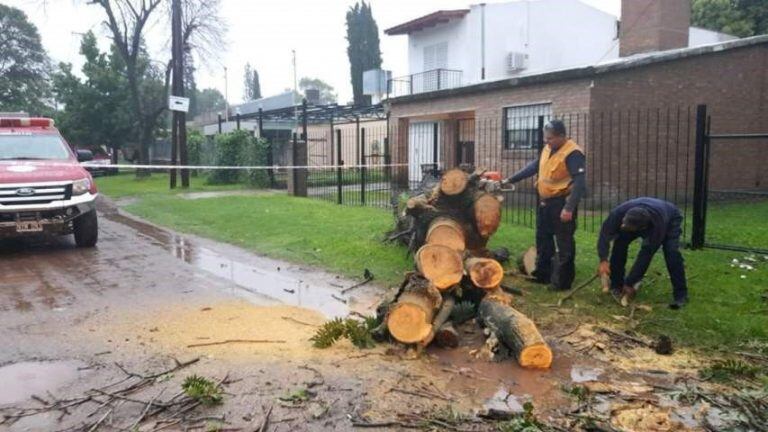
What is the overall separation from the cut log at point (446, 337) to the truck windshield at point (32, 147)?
315 inches

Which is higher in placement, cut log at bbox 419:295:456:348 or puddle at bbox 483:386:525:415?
cut log at bbox 419:295:456:348

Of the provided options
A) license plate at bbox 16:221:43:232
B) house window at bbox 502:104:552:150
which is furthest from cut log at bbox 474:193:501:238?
house window at bbox 502:104:552:150

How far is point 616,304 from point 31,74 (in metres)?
48.9

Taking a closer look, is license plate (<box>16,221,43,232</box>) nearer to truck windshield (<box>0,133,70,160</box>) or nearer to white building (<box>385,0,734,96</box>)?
truck windshield (<box>0,133,70,160</box>)

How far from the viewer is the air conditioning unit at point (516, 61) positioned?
28469mm

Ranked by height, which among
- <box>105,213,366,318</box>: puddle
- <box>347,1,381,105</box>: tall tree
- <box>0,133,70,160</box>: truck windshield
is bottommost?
<box>105,213,366,318</box>: puddle

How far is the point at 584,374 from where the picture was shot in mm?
4738

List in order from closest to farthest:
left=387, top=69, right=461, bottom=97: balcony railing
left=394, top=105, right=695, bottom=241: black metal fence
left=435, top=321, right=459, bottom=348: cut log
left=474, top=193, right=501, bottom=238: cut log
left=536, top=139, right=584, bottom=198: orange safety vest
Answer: left=435, top=321, right=459, bottom=348: cut log
left=536, top=139, right=584, bottom=198: orange safety vest
left=474, top=193, right=501, bottom=238: cut log
left=394, top=105, right=695, bottom=241: black metal fence
left=387, top=69, right=461, bottom=97: balcony railing

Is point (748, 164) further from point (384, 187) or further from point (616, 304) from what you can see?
point (616, 304)

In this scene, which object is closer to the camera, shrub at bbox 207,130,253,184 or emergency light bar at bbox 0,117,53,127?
emergency light bar at bbox 0,117,53,127

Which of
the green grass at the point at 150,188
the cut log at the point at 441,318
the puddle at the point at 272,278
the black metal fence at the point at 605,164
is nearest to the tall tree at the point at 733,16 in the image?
the black metal fence at the point at 605,164

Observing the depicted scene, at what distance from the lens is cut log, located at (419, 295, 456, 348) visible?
5.11 metres

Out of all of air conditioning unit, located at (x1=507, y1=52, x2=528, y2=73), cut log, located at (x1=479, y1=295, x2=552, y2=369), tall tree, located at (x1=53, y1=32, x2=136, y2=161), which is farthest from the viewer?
tall tree, located at (x1=53, y1=32, x2=136, y2=161)

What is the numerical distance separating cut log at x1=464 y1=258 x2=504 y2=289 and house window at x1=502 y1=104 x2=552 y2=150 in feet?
38.0
